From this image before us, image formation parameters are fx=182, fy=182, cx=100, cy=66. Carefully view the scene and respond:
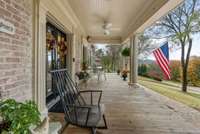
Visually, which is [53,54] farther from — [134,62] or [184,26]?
[184,26]

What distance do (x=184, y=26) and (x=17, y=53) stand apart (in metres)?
7.56

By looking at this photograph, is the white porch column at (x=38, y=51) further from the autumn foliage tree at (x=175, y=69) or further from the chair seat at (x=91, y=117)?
the autumn foliage tree at (x=175, y=69)

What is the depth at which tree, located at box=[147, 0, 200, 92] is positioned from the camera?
7.50m

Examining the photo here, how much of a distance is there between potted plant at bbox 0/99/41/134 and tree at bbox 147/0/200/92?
7.46 metres

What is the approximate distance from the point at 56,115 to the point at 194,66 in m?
6.62

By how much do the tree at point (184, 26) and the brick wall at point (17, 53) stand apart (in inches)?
259

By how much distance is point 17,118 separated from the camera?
1.21m

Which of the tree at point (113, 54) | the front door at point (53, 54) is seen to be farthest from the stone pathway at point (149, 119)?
the tree at point (113, 54)

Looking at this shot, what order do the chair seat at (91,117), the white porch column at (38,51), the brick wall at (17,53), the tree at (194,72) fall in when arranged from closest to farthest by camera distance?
the brick wall at (17,53) < the chair seat at (91,117) < the white porch column at (38,51) < the tree at (194,72)

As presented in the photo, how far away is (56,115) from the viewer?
3.61 meters

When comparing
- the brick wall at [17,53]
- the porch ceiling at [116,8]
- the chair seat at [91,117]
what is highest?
the porch ceiling at [116,8]

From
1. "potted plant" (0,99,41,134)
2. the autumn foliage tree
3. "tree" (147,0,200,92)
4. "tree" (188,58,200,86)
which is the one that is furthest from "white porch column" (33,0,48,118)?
the autumn foliage tree

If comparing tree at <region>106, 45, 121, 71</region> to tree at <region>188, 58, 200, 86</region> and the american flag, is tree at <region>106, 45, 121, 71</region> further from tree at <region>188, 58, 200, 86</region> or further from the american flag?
the american flag

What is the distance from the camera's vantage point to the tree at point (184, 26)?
7504mm
